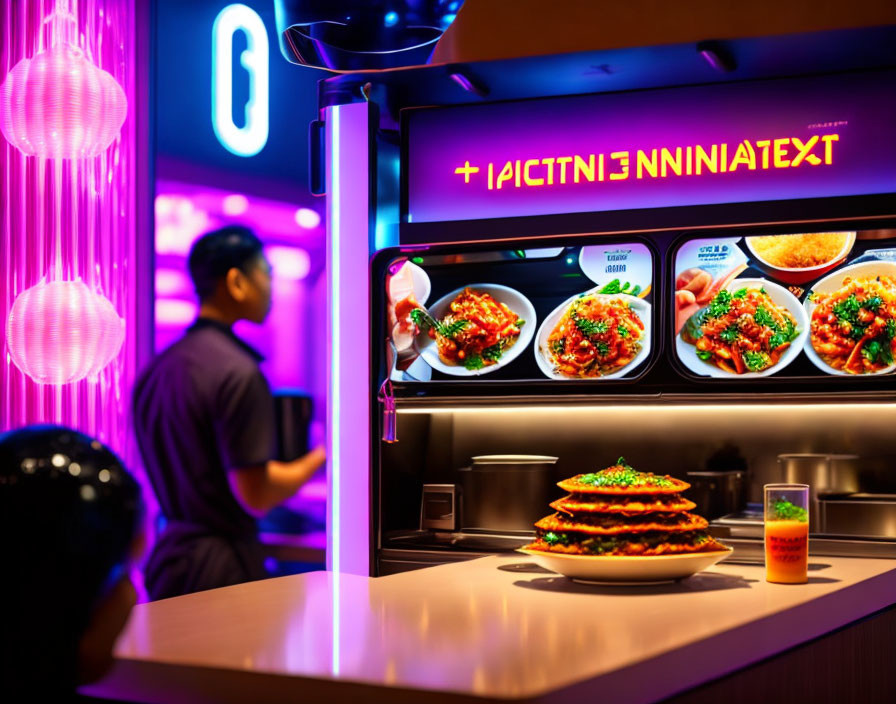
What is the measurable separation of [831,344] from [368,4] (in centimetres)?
191

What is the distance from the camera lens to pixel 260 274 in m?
3.29

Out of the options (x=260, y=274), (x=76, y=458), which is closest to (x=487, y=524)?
(x=260, y=274)

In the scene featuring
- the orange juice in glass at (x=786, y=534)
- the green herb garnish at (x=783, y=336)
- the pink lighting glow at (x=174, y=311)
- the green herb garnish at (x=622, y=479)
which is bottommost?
the orange juice in glass at (x=786, y=534)

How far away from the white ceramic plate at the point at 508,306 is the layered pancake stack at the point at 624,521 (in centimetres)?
129

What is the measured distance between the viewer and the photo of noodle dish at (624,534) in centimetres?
233

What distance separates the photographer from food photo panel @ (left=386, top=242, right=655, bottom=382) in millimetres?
3561

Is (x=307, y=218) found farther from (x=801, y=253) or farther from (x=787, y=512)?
(x=787, y=512)

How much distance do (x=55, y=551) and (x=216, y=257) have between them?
228 centimetres

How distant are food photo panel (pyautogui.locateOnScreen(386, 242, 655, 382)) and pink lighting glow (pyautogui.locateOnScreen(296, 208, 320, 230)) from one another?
4690 mm

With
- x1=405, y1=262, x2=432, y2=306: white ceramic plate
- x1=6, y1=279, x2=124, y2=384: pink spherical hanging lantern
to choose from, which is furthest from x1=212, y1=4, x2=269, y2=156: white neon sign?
x1=405, y1=262, x2=432, y2=306: white ceramic plate

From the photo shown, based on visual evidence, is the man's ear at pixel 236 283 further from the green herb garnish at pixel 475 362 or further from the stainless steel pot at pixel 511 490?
the stainless steel pot at pixel 511 490

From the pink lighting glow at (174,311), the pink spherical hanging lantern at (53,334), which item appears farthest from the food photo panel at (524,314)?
the pink lighting glow at (174,311)

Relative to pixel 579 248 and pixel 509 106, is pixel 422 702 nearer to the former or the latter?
pixel 579 248

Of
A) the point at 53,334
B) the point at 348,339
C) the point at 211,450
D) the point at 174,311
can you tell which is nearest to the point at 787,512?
the point at 211,450
